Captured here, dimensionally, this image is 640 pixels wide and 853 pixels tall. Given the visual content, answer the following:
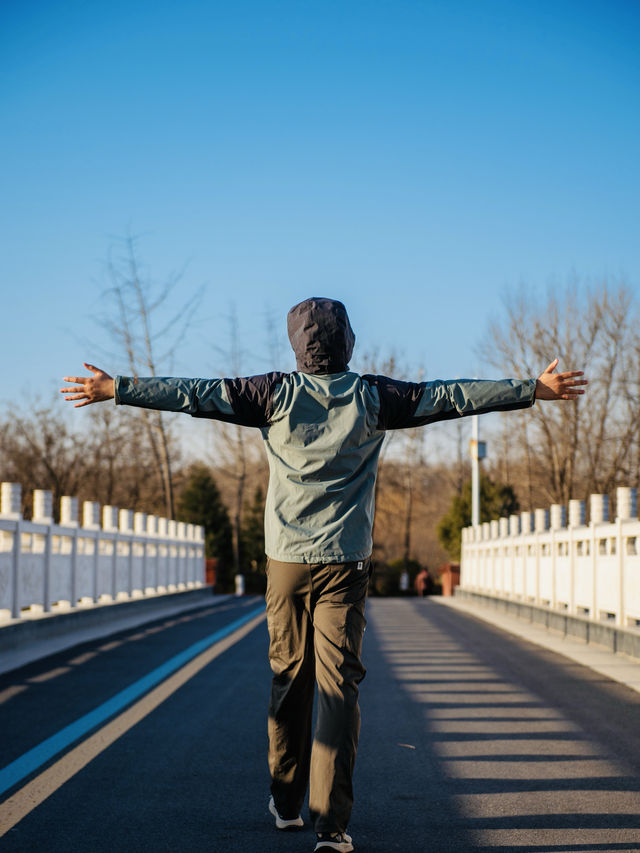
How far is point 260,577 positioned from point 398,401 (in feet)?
187

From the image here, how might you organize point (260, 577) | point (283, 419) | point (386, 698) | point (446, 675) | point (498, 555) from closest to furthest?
point (283, 419) < point (386, 698) < point (446, 675) < point (498, 555) < point (260, 577)

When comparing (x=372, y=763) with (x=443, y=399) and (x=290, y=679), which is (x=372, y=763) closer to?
(x=290, y=679)

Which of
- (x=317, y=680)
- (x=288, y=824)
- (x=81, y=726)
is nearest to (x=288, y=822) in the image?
(x=288, y=824)

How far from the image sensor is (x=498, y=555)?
2356cm

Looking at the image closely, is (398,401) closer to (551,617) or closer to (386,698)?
(386,698)

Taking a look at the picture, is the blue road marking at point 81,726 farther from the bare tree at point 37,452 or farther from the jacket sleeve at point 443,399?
the bare tree at point 37,452

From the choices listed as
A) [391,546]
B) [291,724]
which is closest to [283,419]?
[291,724]

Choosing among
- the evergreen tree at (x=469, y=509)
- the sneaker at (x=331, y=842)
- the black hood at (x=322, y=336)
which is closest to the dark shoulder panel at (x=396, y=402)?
the black hood at (x=322, y=336)

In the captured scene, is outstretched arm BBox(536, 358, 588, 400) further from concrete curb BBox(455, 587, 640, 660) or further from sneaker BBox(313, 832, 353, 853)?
concrete curb BBox(455, 587, 640, 660)

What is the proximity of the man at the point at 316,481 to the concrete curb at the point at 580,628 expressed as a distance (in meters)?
7.37

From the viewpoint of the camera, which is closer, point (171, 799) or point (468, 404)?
point (468, 404)

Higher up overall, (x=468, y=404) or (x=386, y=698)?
(x=468, y=404)

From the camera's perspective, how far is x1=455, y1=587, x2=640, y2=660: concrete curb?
36.1 feet

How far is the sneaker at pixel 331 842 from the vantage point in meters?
3.59
